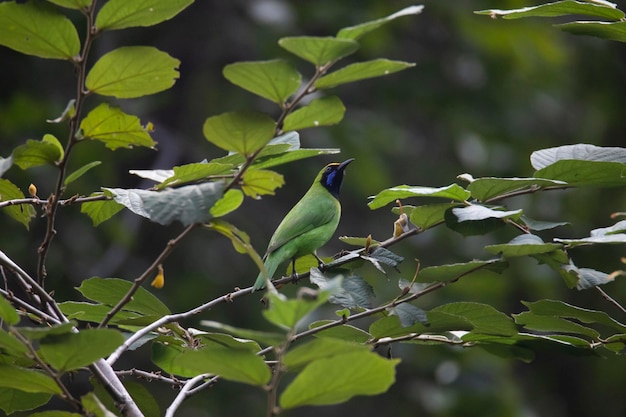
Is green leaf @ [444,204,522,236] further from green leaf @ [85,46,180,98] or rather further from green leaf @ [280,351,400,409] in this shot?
green leaf @ [85,46,180,98]

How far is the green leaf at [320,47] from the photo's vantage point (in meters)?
1.38

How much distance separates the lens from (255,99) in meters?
7.51

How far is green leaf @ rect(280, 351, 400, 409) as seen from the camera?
1.24 meters

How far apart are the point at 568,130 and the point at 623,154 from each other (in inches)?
293

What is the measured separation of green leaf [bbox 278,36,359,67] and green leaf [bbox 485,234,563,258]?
1.54ft

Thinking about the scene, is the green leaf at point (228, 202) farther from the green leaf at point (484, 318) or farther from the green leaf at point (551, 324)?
the green leaf at point (551, 324)

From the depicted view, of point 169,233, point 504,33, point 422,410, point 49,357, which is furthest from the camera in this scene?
point 504,33

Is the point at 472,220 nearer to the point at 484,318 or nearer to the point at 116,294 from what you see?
the point at 484,318

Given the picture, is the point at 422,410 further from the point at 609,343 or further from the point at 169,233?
the point at 609,343

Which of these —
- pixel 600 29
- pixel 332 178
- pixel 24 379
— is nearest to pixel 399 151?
pixel 332 178

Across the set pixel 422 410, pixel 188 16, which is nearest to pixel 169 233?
pixel 188 16

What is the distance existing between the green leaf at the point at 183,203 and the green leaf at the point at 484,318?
55 cm

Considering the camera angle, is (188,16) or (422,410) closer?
(422,410)

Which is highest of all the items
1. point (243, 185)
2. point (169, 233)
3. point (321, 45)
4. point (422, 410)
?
point (321, 45)
